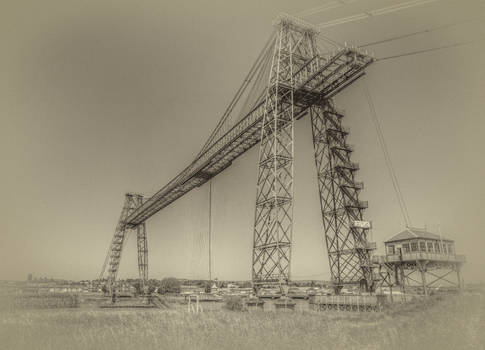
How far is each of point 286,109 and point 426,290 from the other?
12.8 m

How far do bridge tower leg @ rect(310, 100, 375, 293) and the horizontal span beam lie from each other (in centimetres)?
150

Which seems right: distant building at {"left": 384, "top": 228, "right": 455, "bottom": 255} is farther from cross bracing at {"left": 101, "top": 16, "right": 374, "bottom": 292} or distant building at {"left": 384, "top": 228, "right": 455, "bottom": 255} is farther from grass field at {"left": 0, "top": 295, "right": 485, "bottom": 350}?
grass field at {"left": 0, "top": 295, "right": 485, "bottom": 350}

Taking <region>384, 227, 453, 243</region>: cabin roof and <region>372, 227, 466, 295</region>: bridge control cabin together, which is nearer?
<region>372, 227, 466, 295</region>: bridge control cabin

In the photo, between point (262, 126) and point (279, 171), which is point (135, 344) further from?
point (262, 126)

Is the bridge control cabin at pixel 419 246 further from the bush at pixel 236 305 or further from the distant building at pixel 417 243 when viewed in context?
the bush at pixel 236 305

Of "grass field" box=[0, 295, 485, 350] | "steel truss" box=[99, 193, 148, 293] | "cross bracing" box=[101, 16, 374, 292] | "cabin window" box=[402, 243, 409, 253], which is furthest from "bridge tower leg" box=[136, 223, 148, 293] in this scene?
"grass field" box=[0, 295, 485, 350]

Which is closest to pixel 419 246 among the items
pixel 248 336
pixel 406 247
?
pixel 406 247

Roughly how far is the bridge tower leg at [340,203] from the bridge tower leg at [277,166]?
2.90 meters

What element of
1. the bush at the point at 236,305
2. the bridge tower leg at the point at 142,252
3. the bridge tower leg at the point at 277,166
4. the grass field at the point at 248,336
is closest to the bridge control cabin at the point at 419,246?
the bridge tower leg at the point at 277,166

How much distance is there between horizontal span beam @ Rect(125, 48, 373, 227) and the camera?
18.1 meters

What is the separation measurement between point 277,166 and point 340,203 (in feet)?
17.7

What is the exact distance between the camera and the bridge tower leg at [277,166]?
1852 centimetres

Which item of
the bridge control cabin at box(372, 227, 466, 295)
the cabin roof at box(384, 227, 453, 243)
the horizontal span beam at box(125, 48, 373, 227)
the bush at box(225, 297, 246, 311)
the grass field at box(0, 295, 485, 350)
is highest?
the horizontal span beam at box(125, 48, 373, 227)

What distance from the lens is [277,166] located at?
20172 mm
